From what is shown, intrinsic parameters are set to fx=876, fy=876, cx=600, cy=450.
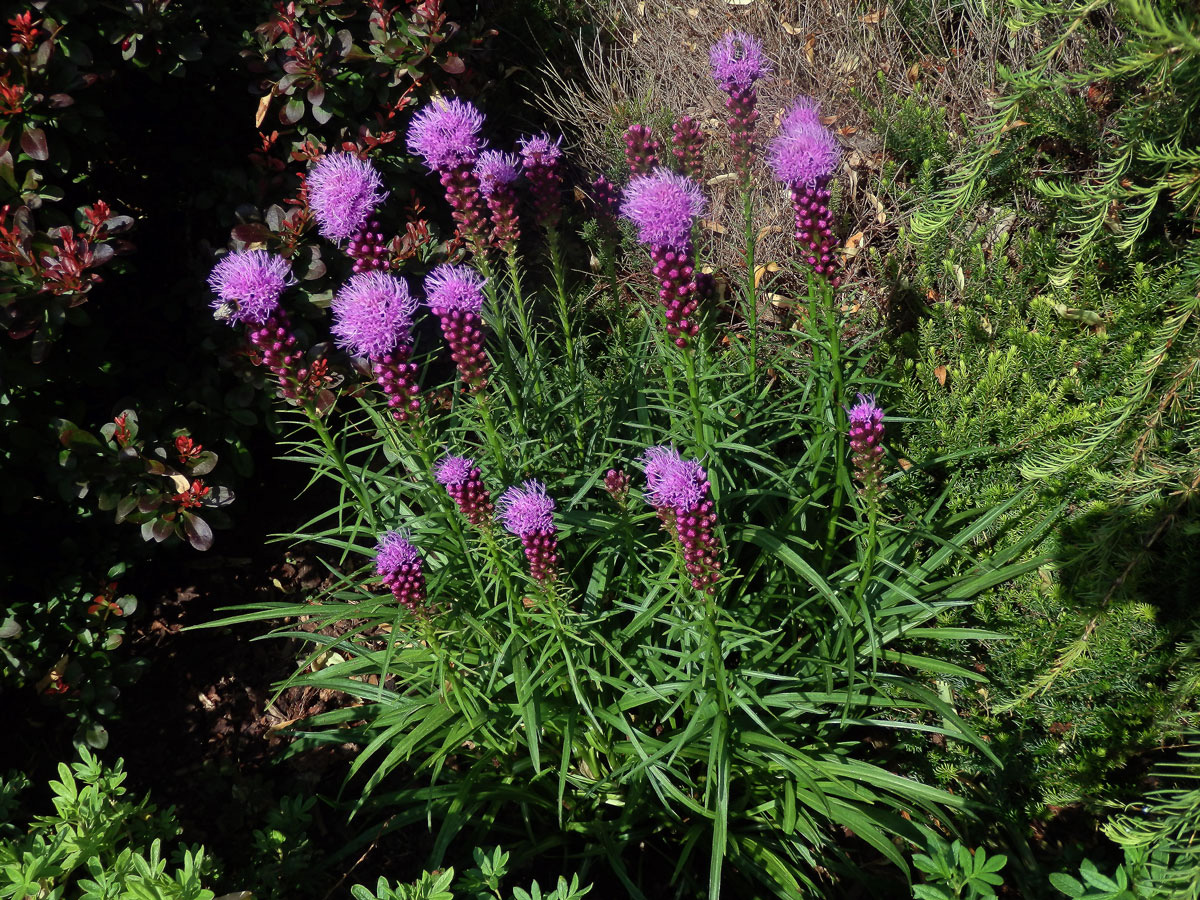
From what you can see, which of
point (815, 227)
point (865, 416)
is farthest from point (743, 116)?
point (865, 416)

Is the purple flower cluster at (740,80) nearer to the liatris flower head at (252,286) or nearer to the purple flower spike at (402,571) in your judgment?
the liatris flower head at (252,286)

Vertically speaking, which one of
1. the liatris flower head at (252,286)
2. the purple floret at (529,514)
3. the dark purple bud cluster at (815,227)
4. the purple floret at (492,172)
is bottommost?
the purple floret at (529,514)

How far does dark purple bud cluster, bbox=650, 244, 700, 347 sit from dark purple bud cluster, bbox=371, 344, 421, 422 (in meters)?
0.67

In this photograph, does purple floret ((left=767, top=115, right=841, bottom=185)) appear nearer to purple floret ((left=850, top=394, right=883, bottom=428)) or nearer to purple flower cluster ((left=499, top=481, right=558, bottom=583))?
purple floret ((left=850, top=394, right=883, bottom=428))

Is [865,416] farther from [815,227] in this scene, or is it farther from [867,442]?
[815,227]

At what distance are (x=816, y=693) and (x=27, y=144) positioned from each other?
3072 mm

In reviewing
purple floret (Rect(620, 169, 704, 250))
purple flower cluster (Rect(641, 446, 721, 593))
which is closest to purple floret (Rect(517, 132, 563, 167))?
purple floret (Rect(620, 169, 704, 250))

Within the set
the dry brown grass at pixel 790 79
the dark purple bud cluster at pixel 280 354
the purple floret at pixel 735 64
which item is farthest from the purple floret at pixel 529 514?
the dry brown grass at pixel 790 79

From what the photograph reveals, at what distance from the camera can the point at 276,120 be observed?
3.74 m

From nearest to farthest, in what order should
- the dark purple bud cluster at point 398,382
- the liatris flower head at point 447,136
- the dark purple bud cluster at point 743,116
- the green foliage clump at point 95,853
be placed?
the green foliage clump at point 95,853, the dark purple bud cluster at point 398,382, the liatris flower head at point 447,136, the dark purple bud cluster at point 743,116

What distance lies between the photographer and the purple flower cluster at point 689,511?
2076 millimetres

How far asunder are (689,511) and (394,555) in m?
0.82

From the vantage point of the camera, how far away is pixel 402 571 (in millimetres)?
2340

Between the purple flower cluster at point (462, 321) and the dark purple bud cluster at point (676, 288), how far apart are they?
518 millimetres
